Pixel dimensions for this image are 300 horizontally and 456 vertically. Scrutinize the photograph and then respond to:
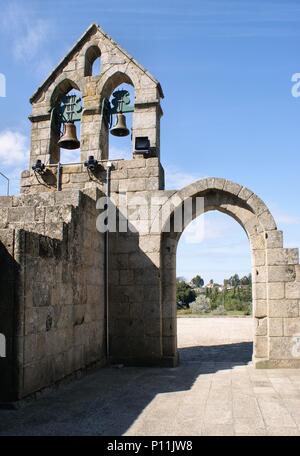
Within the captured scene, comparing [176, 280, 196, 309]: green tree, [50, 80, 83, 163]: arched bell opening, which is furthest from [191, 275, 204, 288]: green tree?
[50, 80, 83, 163]: arched bell opening

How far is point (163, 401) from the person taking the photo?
5359 mm

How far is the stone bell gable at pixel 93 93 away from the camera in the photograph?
8984 millimetres

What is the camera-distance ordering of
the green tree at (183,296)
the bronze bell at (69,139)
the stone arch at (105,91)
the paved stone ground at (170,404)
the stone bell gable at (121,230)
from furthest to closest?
the green tree at (183,296) → the stone arch at (105,91) → the bronze bell at (69,139) → the stone bell gable at (121,230) → the paved stone ground at (170,404)

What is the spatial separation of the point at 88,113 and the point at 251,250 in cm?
419

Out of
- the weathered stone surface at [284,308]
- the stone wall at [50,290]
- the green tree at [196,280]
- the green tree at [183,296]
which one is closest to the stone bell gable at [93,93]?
the stone wall at [50,290]

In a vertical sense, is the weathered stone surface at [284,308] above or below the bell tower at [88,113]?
below

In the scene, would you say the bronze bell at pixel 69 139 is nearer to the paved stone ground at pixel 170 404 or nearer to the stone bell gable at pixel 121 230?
the stone bell gable at pixel 121 230

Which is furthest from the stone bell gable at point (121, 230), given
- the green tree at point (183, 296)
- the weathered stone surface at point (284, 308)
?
the green tree at point (183, 296)

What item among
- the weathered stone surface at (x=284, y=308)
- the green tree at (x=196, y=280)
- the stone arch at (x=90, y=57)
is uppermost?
the stone arch at (x=90, y=57)

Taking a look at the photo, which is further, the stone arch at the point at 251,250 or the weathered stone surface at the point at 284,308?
the stone arch at the point at 251,250

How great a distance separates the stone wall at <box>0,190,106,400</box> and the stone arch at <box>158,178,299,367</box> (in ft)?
3.96

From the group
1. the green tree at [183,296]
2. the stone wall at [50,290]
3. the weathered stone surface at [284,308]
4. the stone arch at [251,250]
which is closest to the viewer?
the stone wall at [50,290]

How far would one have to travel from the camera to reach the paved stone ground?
14.0 feet
